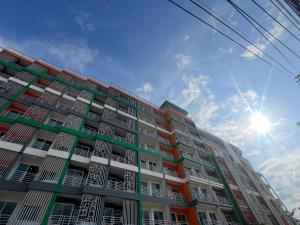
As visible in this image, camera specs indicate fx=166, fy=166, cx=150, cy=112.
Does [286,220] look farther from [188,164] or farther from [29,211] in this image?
[29,211]

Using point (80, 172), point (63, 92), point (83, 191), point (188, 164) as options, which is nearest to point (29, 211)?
point (83, 191)

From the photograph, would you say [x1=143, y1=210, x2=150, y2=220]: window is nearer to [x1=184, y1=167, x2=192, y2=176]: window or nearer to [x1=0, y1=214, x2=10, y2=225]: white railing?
[x1=184, y1=167, x2=192, y2=176]: window

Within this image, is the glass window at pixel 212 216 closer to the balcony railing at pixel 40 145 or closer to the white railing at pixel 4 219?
the white railing at pixel 4 219

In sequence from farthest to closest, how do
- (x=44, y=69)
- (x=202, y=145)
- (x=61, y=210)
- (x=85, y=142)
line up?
(x=202, y=145), (x=44, y=69), (x=85, y=142), (x=61, y=210)

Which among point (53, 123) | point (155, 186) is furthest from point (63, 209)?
point (155, 186)

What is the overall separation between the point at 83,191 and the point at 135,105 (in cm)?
1627

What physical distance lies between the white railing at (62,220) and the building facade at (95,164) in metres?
0.06

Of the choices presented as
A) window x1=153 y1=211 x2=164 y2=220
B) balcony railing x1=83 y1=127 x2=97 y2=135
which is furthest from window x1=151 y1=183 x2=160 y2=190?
balcony railing x1=83 y1=127 x2=97 y2=135

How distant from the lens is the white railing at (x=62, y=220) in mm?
11085

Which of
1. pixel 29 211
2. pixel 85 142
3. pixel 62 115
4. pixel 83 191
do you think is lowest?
pixel 29 211

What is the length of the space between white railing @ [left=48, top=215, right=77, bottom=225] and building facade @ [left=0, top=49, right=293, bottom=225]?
6 cm

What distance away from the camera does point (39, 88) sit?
61.8 ft

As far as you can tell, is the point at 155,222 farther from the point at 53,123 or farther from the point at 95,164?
the point at 53,123

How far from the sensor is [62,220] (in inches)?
448
